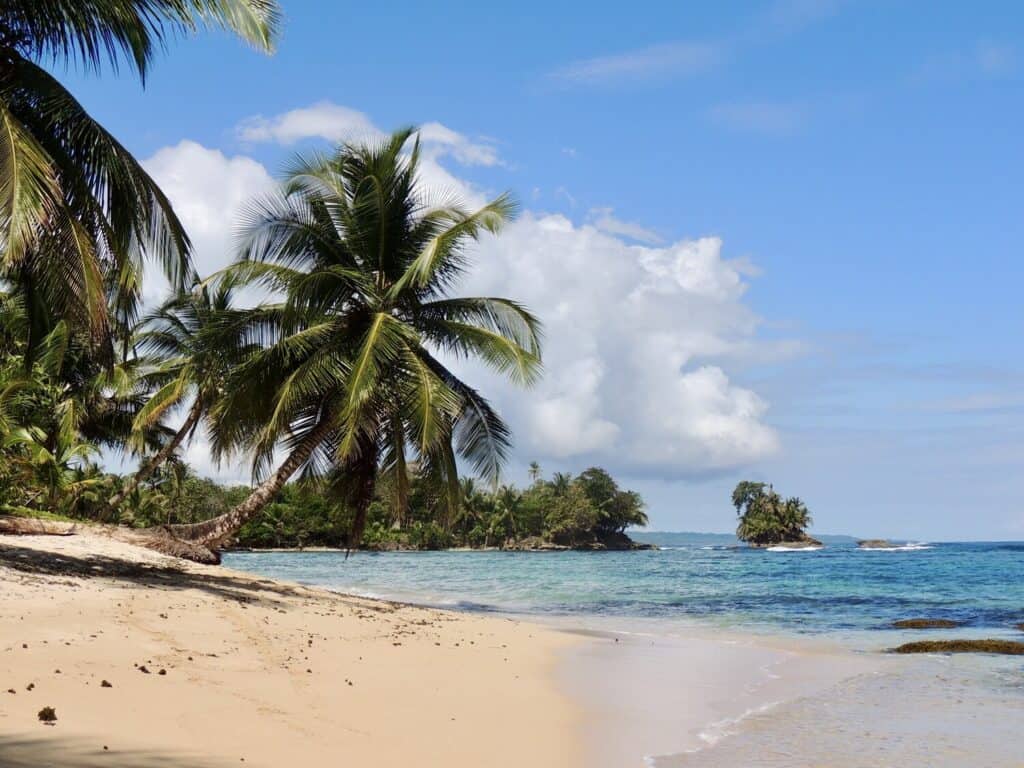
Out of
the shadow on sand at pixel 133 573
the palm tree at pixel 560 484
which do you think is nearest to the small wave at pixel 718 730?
the shadow on sand at pixel 133 573

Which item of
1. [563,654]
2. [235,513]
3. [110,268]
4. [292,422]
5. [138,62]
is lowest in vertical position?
[563,654]

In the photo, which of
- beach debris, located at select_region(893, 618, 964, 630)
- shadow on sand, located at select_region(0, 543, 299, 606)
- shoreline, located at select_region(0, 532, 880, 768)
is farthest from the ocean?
shadow on sand, located at select_region(0, 543, 299, 606)

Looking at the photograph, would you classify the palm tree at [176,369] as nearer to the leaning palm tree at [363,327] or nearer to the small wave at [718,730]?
the leaning palm tree at [363,327]

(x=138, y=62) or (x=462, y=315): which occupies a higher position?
(x=138, y=62)

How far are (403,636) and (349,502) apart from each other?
6.40m

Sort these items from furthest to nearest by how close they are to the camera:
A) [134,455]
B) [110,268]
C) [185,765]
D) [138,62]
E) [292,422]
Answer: [134,455], [292,422], [110,268], [138,62], [185,765]

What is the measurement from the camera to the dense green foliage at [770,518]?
11262 centimetres

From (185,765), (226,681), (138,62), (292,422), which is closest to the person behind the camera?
(185,765)

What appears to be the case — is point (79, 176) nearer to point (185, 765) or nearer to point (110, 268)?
point (110, 268)

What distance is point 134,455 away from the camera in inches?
1199

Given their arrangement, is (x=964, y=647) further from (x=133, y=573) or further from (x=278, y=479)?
(x=133, y=573)

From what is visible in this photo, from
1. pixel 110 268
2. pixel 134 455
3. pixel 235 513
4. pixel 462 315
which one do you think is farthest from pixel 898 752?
pixel 134 455

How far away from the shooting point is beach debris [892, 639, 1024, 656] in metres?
15.0

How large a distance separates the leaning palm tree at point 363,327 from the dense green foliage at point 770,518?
101350 millimetres
